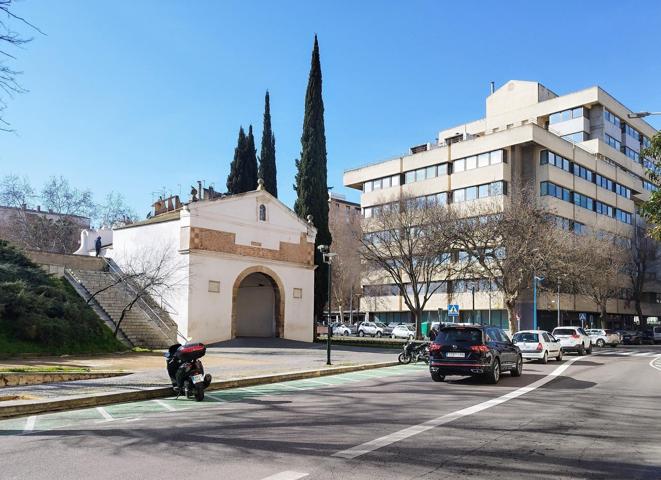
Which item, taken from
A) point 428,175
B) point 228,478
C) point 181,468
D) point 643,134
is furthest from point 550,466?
point 643,134

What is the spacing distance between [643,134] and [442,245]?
55.4 meters

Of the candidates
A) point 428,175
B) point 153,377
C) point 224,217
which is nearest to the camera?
point 153,377

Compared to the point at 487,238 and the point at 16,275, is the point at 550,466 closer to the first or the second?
the point at 16,275

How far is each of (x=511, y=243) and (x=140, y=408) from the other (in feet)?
100

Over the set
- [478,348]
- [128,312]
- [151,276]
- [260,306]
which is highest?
[151,276]

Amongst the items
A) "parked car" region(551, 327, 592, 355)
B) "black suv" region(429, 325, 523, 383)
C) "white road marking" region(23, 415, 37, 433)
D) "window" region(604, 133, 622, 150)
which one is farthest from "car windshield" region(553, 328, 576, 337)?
"window" region(604, 133, 622, 150)

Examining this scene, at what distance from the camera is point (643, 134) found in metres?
79.4

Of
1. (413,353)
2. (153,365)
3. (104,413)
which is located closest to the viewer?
(104,413)

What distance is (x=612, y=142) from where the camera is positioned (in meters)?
71.4

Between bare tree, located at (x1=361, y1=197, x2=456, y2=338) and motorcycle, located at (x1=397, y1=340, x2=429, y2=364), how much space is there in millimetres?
15605

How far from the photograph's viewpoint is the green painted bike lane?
9.59 metres

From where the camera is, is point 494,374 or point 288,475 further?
point 494,374

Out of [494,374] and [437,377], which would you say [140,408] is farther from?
[494,374]

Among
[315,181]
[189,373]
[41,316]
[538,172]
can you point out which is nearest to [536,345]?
[189,373]
